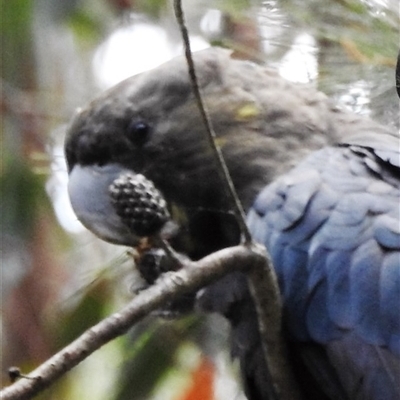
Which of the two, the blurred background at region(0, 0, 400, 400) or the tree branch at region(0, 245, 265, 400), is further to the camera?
the blurred background at region(0, 0, 400, 400)

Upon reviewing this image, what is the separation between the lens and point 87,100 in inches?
62.3

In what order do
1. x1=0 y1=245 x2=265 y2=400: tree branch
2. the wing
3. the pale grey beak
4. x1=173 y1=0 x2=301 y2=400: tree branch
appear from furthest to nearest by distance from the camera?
the pale grey beak → the wing → x1=173 y1=0 x2=301 y2=400: tree branch → x1=0 y1=245 x2=265 y2=400: tree branch

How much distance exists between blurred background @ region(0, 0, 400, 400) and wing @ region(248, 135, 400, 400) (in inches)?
5.7

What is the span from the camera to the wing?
785 mm

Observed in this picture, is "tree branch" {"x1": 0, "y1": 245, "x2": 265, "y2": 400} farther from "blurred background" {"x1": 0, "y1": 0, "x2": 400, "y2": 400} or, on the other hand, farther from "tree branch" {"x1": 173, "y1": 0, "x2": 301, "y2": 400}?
"blurred background" {"x1": 0, "y1": 0, "x2": 400, "y2": 400}

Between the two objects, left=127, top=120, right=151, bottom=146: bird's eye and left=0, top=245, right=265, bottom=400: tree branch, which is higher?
left=0, top=245, right=265, bottom=400: tree branch

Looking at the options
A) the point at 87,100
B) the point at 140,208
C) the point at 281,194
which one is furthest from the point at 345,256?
the point at 87,100

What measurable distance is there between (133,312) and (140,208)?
134mm

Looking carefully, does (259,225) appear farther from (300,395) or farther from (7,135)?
(7,135)

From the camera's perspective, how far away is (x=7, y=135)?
158 cm

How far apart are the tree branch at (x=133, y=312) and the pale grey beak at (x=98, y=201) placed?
31cm

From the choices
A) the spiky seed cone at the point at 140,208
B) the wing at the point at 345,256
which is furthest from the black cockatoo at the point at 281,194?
the spiky seed cone at the point at 140,208

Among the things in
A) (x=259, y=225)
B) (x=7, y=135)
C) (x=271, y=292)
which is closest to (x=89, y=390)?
(x=7, y=135)

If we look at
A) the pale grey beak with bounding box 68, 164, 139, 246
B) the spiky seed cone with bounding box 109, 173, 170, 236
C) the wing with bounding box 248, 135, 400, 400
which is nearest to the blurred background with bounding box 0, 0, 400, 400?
the pale grey beak with bounding box 68, 164, 139, 246
